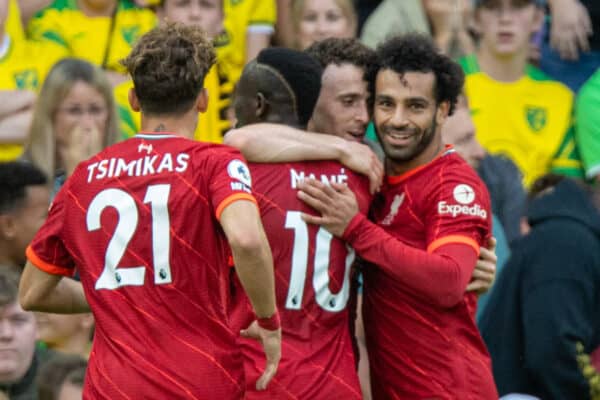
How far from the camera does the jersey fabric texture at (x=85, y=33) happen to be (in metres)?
8.11

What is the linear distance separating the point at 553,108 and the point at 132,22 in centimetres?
280

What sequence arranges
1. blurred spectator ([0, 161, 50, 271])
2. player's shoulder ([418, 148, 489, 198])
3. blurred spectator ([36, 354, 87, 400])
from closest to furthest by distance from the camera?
player's shoulder ([418, 148, 489, 198]) < blurred spectator ([36, 354, 87, 400]) < blurred spectator ([0, 161, 50, 271])

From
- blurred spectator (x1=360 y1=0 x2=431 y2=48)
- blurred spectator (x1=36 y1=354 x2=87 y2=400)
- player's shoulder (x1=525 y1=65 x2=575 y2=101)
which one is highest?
blurred spectator (x1=360 y1=0 x2=431 y2=48)

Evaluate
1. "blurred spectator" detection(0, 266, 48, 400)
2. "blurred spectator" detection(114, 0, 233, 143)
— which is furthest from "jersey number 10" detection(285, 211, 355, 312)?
"blurred spectator" detection(114, 0, 233, 143)

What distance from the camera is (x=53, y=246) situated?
4.68 metres

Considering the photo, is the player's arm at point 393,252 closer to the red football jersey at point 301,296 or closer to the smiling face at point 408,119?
the red football jersey at point 301,296

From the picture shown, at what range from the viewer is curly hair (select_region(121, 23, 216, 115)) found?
4547mm

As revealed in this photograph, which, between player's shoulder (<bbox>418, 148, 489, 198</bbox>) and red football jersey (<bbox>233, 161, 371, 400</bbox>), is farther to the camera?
player's shoulder (<bbox>418, 148, 489, 198</bbox>)

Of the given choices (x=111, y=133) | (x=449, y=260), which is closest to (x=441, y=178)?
(x=449, y=260)

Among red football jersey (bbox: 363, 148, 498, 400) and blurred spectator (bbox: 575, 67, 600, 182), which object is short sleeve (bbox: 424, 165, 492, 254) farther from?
A: blurred spectator (bbox: 575, 67, 600, 182)

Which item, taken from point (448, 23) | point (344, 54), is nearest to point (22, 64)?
point (448, 23)

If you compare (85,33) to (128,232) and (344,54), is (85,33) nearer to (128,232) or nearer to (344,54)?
(344,54)

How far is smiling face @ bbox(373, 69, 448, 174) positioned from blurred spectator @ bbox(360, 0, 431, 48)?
128 inches

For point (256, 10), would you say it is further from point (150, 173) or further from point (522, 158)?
point (150, 173)
